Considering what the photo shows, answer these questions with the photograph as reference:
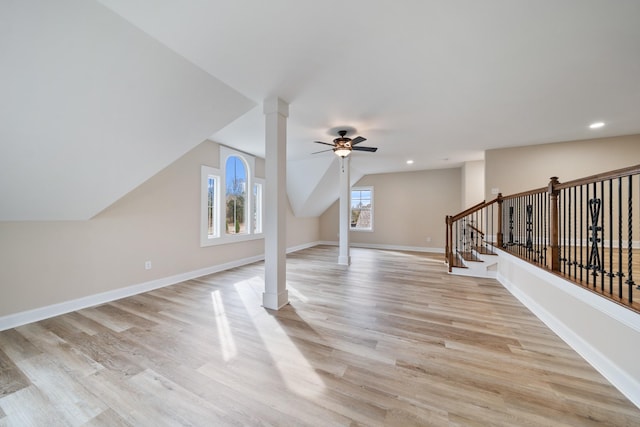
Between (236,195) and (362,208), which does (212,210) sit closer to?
(236,195)

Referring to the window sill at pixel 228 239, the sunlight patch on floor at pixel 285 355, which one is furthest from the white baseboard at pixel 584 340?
the window sill at pixel 228 239

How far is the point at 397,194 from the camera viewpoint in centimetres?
797

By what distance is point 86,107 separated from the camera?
2109mm

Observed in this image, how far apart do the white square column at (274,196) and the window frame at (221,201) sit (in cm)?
209

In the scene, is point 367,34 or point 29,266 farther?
point 29,266

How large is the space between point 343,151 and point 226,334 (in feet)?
10.0

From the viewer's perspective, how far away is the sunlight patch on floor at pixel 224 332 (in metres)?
2.04

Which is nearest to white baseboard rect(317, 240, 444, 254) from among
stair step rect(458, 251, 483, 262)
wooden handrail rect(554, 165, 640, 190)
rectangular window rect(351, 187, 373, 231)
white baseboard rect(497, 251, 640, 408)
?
rectangular window rect(351, 187, 373, 231)

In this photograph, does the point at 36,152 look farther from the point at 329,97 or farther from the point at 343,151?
the point at 343,151

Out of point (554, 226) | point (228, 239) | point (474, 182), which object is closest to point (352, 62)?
point (554, 226)

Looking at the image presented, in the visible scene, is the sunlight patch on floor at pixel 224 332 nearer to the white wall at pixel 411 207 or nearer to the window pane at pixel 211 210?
the window pane at pixel 211 210

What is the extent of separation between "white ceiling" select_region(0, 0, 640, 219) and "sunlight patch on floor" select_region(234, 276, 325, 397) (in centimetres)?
229

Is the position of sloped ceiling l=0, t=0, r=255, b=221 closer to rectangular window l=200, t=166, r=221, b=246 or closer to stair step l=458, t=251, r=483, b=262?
rectangular window l=200, t=166, r=221, b=246

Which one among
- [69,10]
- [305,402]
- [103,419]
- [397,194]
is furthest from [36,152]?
[397,194]
